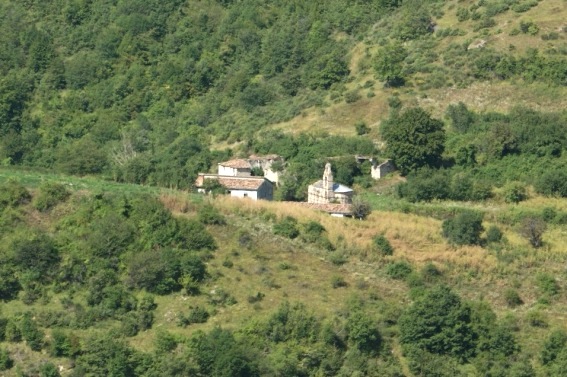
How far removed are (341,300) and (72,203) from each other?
15.0 metres

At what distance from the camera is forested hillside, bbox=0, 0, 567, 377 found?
247 feet

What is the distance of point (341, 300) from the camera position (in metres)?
78.9

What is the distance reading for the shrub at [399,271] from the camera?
81.2m

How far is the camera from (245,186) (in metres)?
94.8

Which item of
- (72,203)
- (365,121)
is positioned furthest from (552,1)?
(72,203)

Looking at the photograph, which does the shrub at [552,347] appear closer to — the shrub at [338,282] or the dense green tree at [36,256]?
the shrub at [338,282]

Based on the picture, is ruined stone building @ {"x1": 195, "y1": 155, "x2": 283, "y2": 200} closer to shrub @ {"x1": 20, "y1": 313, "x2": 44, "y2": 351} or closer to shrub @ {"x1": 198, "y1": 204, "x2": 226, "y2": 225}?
shrub @ {"x1": 198, "y1": 204, "x2": 226, "y2": 225}

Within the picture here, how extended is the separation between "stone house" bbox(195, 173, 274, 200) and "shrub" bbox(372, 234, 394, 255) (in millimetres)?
11112

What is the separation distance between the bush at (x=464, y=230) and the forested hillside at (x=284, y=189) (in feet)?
0.46

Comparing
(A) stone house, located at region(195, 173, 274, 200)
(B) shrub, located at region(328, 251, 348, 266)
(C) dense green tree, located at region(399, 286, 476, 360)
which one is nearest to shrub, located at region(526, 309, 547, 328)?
(C) dense green tree, located at region(399, 286, 476, 360)

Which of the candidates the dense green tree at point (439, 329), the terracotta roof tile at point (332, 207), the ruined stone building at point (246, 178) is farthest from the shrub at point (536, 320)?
the ruined stone building at point (246, 178)

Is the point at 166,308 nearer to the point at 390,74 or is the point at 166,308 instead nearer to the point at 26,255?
the point at 26,255

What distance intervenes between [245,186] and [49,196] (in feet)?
41.1

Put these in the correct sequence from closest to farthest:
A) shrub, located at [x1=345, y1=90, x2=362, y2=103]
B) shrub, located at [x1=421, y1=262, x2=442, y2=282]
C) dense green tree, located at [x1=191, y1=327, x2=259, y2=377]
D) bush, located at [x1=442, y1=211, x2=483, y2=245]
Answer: dense green tree, located at [x1=191, y1=327, x2=259, y2=377]
shrub, located at [x1=421, y1=262, x2=442, y2=282]
bush, located at [x1=442, y1=211, x2=483, y2=245]
shrub, located at [x1=345, y1=90, x2=362, y2=103]
